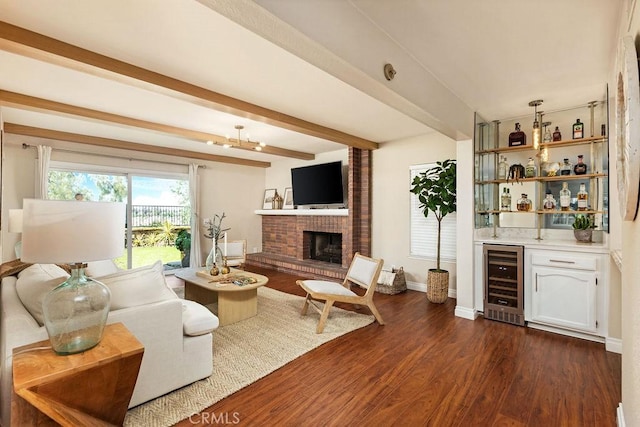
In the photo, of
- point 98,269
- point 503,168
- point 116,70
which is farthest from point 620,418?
point 98,269

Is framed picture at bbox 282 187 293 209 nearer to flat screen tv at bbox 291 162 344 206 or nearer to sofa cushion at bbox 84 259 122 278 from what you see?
flat screen tv at bbox 291 162 344 206

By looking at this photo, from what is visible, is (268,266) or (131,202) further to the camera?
(268,266)

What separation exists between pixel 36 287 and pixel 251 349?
5.18ft

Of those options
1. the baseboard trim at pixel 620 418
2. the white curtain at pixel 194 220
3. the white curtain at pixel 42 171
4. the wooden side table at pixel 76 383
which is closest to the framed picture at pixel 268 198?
the white curtain at pixel 194 220

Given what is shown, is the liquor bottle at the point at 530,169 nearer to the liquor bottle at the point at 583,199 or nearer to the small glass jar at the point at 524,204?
the small glass jar at the point at 524,204

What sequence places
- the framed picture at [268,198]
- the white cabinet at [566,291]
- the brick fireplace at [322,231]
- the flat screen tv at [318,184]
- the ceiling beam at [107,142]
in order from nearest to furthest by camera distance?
the white cabinet at [566,291] < the ceiling beam at [107,142] < the brick fireplace at [322,231] < the flat screen tv at [318,184] < the framed picture at [268,198]

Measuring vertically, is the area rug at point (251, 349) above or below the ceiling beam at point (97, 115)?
below

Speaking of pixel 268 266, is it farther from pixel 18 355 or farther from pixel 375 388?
pixel 18 355

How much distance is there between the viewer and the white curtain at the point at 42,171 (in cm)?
452

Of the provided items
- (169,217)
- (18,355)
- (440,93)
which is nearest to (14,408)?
(18,355)

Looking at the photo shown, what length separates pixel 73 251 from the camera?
1.27 meters

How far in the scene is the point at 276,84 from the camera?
275 cm

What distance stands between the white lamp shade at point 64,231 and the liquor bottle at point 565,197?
4108 millimetres

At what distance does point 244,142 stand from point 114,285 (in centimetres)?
331
